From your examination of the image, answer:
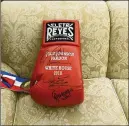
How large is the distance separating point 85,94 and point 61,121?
23 cm

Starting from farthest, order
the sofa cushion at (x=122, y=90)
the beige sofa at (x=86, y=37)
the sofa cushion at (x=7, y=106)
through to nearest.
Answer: the beige sofa at (x=86, y=37) < the sofa cushion at (x=122, y=90) < the sofa cushion at (x=7, y=106)

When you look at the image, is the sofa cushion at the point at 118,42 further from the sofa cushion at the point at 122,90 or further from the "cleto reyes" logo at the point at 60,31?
the "cleto reyes" logo at the point at 60,31

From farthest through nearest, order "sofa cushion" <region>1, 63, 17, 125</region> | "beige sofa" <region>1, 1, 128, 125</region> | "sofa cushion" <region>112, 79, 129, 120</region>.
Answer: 1. "beige sofa" <region>1, 1, 128, 125</region>
2. "sofa cushion" <region>112, 79, 129, 120</region>
3. "sofa cushion" <region>1, 63, 17, 125</region>

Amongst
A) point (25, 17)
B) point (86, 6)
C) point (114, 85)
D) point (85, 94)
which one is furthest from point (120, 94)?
point (25, 17)

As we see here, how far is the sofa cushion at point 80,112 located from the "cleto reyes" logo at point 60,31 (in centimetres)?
33

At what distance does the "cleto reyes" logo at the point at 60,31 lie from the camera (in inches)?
55.6

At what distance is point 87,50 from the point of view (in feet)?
4.97

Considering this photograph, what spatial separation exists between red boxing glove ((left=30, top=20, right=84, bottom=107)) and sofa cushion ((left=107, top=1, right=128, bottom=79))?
0.25 meters

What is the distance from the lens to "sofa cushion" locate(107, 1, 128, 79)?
1.54m
